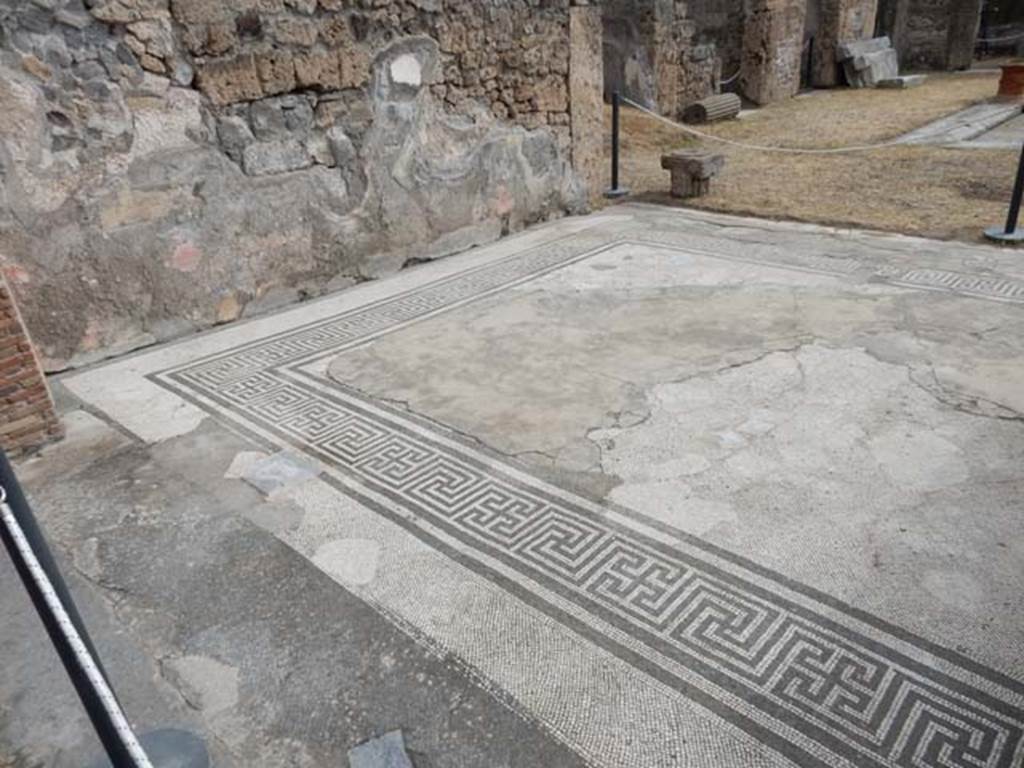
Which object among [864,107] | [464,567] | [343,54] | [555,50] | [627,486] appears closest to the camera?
[464,567]

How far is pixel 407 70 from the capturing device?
158 inches

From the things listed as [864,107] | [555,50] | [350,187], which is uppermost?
[555,50]

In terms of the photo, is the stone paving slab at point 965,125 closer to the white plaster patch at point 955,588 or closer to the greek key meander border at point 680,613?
the white plaster patch at point 955,588

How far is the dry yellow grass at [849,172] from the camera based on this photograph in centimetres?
479

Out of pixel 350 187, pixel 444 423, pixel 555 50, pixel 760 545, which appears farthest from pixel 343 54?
pixel 760 545

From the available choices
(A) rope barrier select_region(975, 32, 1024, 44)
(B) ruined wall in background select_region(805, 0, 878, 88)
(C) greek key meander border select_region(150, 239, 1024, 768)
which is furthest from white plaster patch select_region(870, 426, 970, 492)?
(A) rope barrier select_region(975, 32, 1024, 44)

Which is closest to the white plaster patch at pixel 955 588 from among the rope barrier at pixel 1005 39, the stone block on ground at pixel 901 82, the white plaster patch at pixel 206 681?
the white plaster patch at pixel 206 681

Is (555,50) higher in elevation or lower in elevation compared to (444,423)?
higher

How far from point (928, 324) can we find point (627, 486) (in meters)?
1.75

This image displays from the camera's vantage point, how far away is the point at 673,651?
1.59m

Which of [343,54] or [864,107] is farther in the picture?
[864,107]

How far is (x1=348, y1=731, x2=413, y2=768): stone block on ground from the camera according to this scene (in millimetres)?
1362

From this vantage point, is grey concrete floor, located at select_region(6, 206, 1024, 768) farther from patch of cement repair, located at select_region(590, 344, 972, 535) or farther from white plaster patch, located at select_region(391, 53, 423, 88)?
white plaster patch, located at select_region(391, 53, 423, 88)

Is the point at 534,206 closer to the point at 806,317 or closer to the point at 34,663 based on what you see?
the point at 806,317
